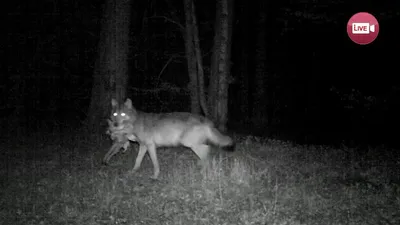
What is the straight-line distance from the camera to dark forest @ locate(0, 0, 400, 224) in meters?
8.00

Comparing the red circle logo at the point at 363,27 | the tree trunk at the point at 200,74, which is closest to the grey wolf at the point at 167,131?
the tree trunk at the point at 200,74

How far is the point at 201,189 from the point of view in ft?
28.9

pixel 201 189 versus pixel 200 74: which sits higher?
pixel 200 74

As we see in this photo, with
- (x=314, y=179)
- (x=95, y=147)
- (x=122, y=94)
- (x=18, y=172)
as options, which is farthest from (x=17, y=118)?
(x=314, y=179)

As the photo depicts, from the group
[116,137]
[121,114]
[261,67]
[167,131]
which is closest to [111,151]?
[116,137]

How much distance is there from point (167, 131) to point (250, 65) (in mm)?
25414

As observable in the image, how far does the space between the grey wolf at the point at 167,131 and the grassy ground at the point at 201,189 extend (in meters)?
0.51

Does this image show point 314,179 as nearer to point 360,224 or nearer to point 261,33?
point 360,224

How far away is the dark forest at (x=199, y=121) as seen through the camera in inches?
315

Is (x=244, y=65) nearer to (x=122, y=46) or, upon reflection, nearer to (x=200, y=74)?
(x=200, y=74)

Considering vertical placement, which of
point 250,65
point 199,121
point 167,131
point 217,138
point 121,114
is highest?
point 250,65

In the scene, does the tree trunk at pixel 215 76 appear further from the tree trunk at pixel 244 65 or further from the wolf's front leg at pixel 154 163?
the tree trunk at pixel 244 65

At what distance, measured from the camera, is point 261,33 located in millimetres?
25812

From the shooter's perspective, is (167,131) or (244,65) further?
(244,65)
